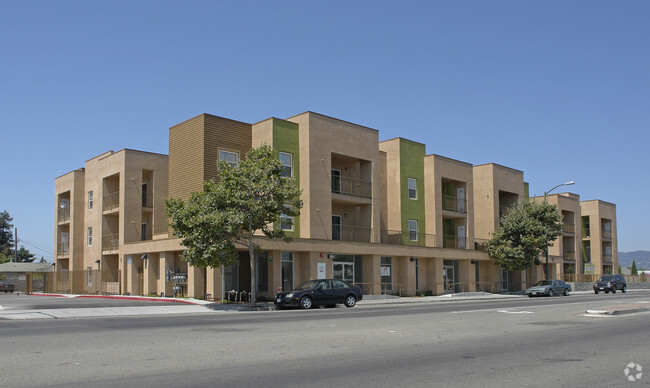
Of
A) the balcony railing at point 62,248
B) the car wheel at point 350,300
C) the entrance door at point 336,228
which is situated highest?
the entrance door at point 336,228

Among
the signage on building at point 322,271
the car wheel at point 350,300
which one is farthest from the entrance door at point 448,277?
the car wheel at point 350,300

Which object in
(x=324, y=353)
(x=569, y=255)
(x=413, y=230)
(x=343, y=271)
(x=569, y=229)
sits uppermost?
(x=569, y=229)

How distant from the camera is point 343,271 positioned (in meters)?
36.8

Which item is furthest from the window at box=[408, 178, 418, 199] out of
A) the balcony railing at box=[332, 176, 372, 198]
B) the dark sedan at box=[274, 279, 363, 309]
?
the dark sedan at box=[274, 279, 363, 309]

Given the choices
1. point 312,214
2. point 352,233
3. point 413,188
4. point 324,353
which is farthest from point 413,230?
point 324,353

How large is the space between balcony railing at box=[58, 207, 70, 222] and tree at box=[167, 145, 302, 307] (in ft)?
88.8

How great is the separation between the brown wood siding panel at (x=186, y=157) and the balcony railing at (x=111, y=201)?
9.06 m

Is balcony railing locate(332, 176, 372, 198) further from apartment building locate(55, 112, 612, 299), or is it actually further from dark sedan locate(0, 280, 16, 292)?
dark sedan locate(0, 280, 16, 292)

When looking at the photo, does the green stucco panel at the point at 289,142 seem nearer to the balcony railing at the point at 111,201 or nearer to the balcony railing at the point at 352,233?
the balcony railing at the point at 352,233

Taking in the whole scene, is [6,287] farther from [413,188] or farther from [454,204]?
[454,204]

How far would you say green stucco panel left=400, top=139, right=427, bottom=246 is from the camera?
1665 inches

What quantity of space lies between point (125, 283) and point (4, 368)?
99.6ft

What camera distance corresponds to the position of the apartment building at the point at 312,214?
33.7 metres

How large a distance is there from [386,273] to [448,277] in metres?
8.02
